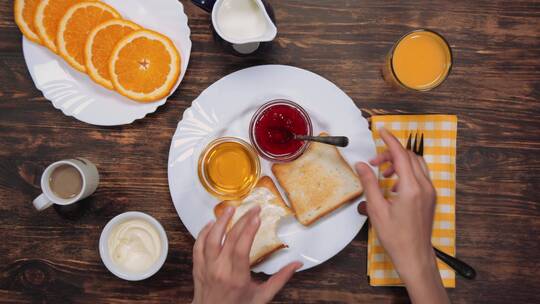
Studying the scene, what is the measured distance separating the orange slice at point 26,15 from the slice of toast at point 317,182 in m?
0.89

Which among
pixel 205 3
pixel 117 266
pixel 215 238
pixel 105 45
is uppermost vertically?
pixel 205 3

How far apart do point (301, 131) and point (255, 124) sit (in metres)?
0.15

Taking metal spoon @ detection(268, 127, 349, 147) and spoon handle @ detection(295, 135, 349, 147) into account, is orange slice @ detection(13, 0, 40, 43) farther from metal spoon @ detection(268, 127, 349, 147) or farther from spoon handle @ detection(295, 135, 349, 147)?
spoon handle @ detection(295, 135, 349, 147)

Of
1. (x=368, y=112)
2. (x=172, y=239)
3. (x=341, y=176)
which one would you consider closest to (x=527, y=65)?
(x=368, y=112)

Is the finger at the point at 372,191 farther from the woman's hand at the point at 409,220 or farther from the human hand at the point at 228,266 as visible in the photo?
the human hand at the point at 228,266

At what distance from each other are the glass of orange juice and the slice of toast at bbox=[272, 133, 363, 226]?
0.32 metres

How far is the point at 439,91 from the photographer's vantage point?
1484mm

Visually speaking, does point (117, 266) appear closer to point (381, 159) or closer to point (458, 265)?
point (381, 159)

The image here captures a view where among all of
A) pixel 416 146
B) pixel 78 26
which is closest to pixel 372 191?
pixel 416 146

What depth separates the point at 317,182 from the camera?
57.8 inches

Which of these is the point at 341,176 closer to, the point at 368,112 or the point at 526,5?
the point at 368,112

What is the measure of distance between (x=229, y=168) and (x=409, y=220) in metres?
0.58

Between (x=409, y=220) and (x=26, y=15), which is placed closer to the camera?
(x=409, y=220)

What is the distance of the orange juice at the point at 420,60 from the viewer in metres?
1.41
